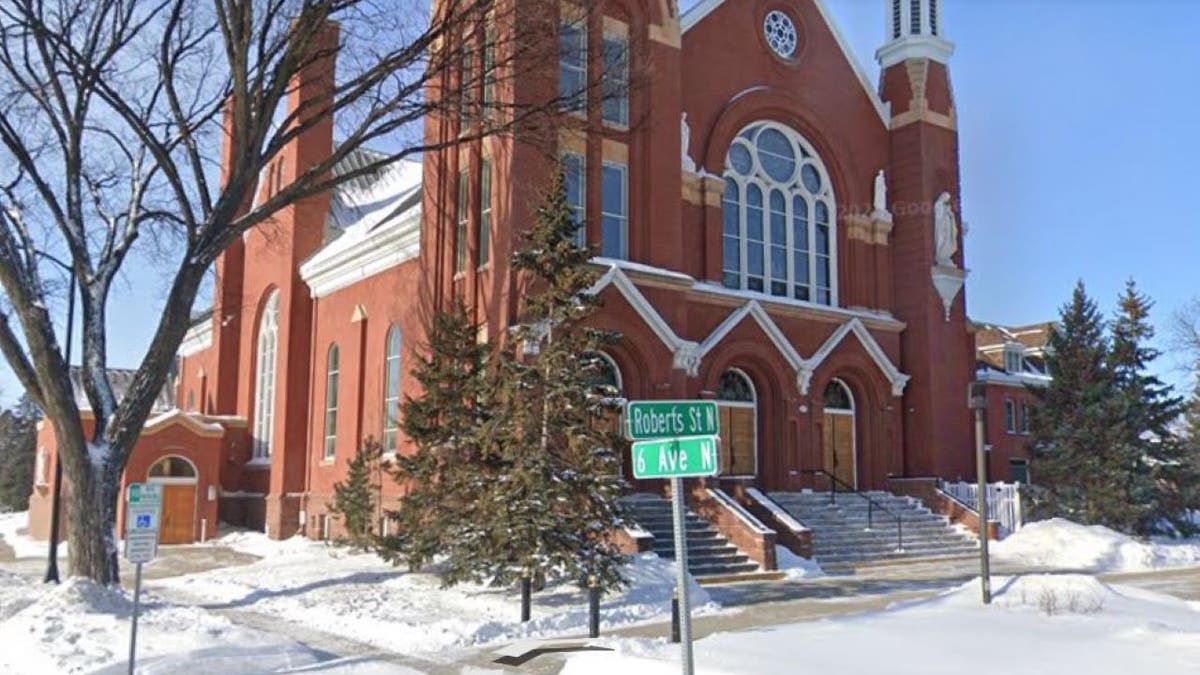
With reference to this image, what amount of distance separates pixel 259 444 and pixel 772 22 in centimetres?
2111

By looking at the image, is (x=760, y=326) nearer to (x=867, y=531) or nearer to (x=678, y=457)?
(x=867, y=531)

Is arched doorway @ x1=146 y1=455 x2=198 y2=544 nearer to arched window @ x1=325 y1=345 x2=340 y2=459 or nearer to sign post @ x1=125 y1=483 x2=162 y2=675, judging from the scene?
arched window @ x1=325 y1=345 x2=340 y2=459

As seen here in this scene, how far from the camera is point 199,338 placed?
44.3 m

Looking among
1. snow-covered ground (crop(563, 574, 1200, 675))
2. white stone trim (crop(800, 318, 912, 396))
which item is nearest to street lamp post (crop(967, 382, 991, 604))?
snow-covered ground (crop(563, 574, 1200, 675))

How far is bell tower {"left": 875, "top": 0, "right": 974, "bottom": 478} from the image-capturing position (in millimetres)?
30156

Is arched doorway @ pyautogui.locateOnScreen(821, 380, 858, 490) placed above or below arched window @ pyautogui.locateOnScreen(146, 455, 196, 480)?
above

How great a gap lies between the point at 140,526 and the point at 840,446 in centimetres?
2135

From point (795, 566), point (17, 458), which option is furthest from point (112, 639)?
point (17, 458)

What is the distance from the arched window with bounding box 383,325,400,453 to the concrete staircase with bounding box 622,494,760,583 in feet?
25.3

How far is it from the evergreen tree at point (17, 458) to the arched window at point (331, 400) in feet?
109

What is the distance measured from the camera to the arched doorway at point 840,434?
94.2 ft

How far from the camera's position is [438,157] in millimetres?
25953

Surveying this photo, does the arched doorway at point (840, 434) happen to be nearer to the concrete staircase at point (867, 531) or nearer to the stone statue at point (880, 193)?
the concrete staircase at point (867, 531)

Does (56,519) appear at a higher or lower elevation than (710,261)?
lower
